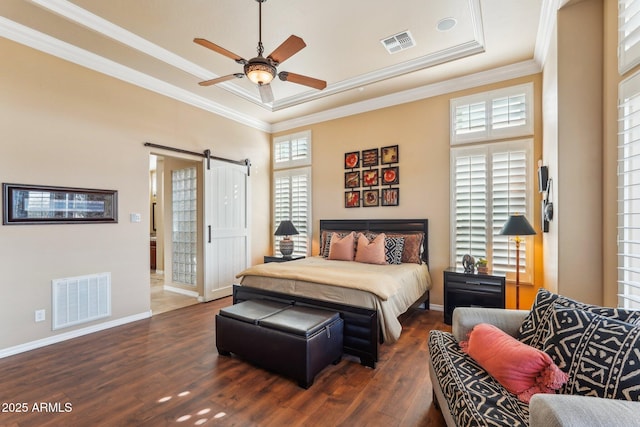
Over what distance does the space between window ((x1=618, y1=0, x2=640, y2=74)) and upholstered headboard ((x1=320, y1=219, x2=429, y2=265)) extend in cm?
267

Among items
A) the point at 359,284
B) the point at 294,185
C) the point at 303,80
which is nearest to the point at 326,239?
the point at 294,185

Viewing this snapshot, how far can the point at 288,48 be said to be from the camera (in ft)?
7.87

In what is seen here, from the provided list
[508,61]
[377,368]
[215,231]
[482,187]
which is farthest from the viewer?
[215,231]

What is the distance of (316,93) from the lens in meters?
4.69

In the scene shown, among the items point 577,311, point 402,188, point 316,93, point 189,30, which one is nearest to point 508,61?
point 402,188

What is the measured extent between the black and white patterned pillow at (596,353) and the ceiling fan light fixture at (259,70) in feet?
8.72

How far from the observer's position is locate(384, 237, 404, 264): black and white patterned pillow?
4121 mm

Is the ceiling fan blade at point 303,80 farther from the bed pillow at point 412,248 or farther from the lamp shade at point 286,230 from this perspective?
the lamp shade at point 286,230

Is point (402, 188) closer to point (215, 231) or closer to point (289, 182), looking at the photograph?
point (289, 182)

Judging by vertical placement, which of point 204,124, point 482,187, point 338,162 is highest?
point 204,124

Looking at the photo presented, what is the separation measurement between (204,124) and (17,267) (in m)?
3.00

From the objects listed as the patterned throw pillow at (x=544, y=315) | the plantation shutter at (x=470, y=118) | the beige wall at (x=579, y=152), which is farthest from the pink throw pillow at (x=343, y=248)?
the patterned throw pillow at (x=544, y=315)

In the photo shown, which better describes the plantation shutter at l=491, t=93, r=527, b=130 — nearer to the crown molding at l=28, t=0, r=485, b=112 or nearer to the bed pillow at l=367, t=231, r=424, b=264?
the crown molding at l=28, t=0, r=485, b=112

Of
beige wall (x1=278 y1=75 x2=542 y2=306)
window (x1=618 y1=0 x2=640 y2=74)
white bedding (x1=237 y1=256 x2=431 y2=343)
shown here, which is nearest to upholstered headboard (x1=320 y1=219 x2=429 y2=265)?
beige wall (x1=278 y1=75 x2=542 y2=306)
